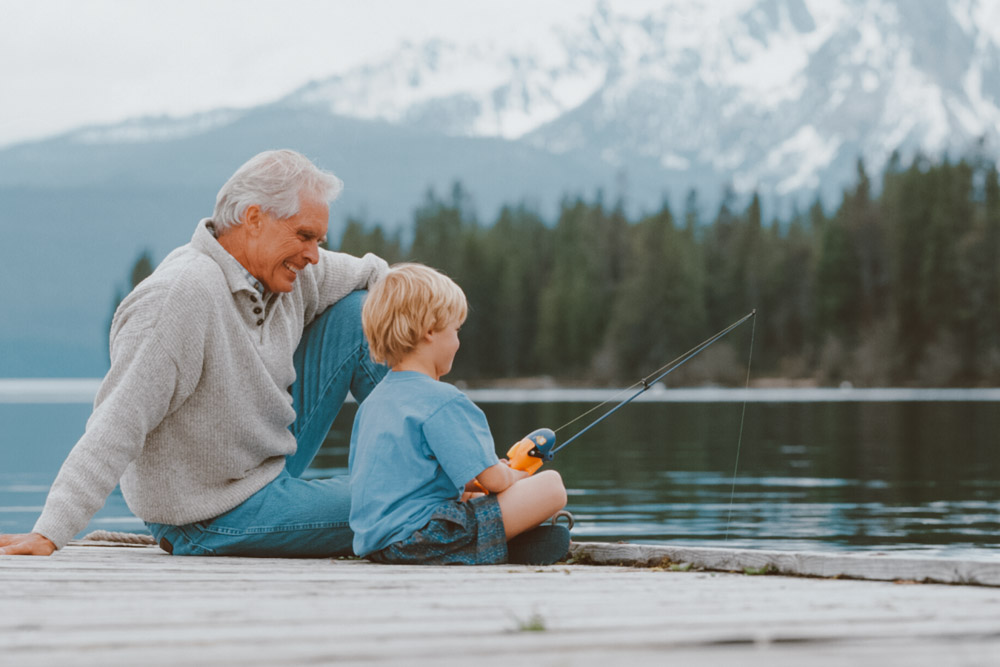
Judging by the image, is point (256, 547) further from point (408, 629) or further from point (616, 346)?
point (616, 346)

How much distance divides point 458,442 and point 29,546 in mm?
1160

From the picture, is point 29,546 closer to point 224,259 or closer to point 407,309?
point 224,259

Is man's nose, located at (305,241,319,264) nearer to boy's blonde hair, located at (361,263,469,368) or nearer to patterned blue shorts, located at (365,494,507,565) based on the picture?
boy's blonde hair, located at (361,263,469,368)

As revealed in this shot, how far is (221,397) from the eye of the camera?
141 inches

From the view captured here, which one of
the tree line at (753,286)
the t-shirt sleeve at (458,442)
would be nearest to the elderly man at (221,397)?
the t-shirt sleeve at (458,442)

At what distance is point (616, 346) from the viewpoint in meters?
68.9

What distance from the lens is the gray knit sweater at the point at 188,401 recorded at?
3328mm

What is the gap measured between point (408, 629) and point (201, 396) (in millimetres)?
1716

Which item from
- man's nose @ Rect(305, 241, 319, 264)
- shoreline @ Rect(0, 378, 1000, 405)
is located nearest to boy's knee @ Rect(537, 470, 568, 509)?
man's nose @ Rect(305, 241, 319, 264)

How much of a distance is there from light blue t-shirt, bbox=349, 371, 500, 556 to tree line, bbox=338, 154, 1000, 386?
2183 inches

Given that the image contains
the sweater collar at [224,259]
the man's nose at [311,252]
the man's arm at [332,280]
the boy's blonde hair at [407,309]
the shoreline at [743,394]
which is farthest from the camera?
the shoreline at [743,394]

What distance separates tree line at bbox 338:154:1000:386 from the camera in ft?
199

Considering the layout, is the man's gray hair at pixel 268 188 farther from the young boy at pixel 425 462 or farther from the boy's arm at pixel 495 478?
the boy's arm at pixel 495 478

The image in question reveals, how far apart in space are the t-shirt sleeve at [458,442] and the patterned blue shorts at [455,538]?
0.14 m
